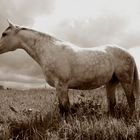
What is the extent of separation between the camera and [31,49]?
6.56 m

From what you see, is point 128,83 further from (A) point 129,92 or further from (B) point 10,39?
(B) point 10,39

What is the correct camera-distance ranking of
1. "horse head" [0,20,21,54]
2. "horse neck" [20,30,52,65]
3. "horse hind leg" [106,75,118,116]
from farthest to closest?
1. "horse hind leg" [106,75,118,116]
2. "horse head" [0,20,21,54]
3. "horse neck" [20,30,52,65]

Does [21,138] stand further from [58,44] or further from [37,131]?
[58,44]

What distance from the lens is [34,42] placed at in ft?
21.5

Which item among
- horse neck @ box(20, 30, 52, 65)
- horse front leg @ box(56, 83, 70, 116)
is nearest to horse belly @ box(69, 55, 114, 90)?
horse front leg @ box(56, 83, 70, 116)

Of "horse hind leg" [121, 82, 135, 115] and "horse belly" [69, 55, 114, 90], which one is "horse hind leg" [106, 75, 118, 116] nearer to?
"horse hind leg" [121, 82, 135, 115]

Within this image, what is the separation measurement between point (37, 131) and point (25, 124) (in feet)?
1.48

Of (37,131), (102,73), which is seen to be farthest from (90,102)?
(37,131)

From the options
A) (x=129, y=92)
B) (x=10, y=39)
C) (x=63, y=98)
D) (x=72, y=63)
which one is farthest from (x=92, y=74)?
(x=10, y=39)

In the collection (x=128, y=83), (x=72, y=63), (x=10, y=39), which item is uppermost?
(x=10, y=39)

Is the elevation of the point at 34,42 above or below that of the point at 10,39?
below

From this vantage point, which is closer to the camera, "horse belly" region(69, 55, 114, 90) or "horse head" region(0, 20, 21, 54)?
"horse belly" region(69, 55, 114, 90)

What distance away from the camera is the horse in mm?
6000

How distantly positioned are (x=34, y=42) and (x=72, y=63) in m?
0.94
